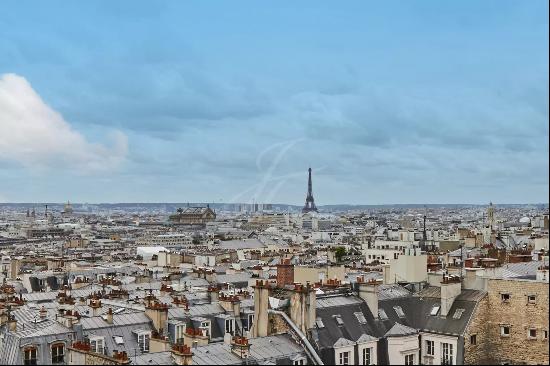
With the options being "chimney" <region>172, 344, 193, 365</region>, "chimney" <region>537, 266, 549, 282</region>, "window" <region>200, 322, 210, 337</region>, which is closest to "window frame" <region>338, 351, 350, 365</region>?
"chimney" <region>172, 344, 193, 365</region>

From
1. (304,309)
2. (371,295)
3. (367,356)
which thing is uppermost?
(371,295)

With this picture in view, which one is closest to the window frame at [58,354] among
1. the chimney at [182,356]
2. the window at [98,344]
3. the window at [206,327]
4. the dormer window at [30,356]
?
the dormer window at [30,356]

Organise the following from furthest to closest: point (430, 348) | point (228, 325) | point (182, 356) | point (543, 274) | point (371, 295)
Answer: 1. point (228, 325)
2. point (371, 295)
3. point (430, 348)
4. point (543, 274)
5. point (182, 356)

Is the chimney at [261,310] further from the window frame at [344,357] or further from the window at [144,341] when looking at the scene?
the window at [144,341]

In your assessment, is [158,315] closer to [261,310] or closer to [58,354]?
[58,354]

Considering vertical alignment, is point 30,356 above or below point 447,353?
below

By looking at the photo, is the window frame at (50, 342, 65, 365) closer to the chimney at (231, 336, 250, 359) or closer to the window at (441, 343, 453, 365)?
the chimney at (231, 336, 250, 359)

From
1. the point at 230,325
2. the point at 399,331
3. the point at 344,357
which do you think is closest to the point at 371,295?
the point at 399,331
